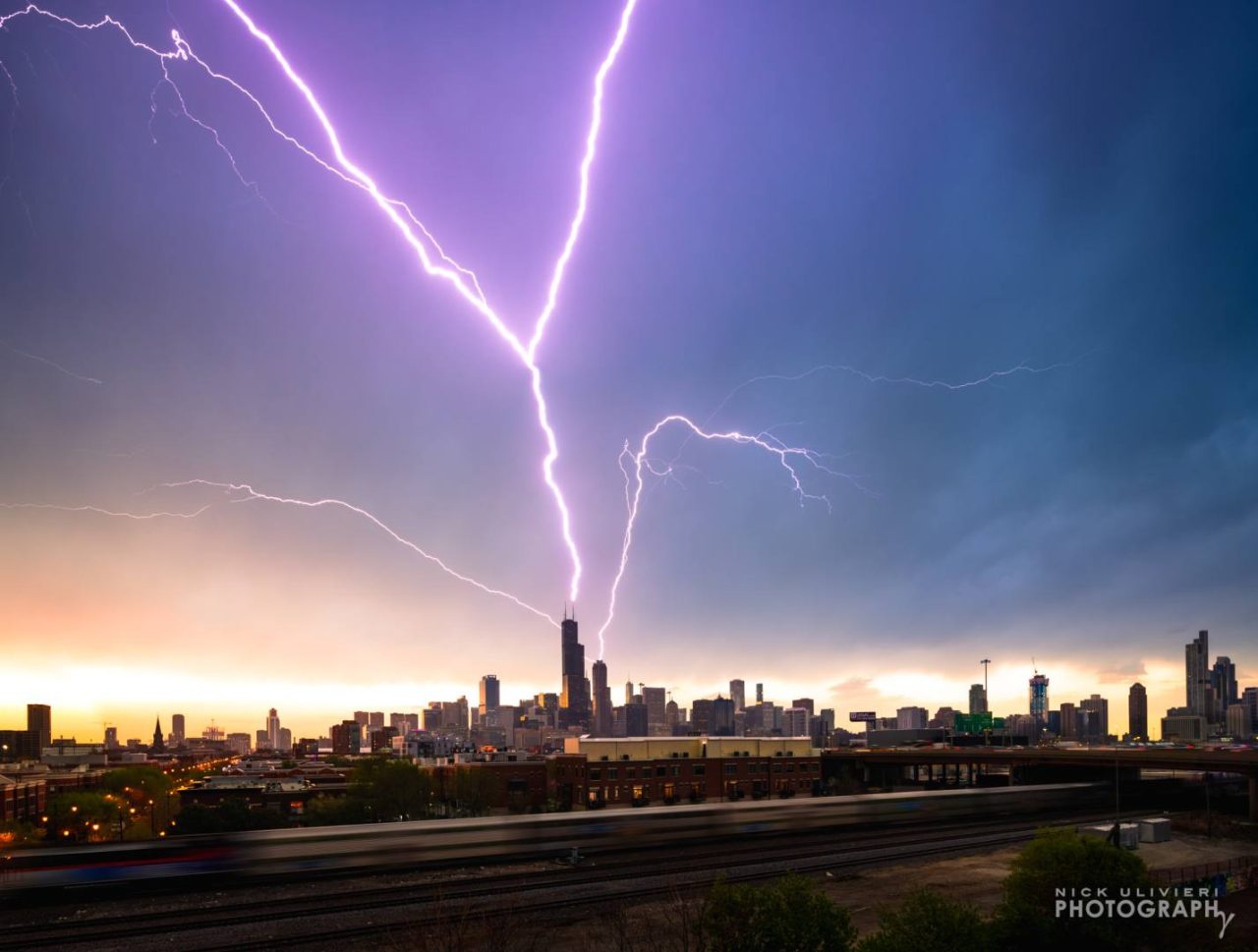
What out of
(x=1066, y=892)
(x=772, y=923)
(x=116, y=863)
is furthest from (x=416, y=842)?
(x=1066, y=892)

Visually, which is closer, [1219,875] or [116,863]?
[116,863]

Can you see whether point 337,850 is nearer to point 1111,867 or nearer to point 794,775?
point 1111,867

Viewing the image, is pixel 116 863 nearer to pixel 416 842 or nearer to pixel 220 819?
pixel 416 842

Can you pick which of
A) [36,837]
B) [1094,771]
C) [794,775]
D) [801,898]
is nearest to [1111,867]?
[801,898]

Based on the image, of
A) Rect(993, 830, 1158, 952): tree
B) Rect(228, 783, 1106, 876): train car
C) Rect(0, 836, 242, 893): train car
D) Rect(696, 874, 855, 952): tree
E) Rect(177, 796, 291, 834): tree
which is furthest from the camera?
Rect(177, 796, 291, 834): tree

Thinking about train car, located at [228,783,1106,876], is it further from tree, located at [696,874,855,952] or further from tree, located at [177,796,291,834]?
tree, located at [177,796,291,834]

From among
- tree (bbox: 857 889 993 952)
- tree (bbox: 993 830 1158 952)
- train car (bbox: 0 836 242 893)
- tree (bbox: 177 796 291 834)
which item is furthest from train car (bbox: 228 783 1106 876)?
tree (bbox: 177 796 291 834)
